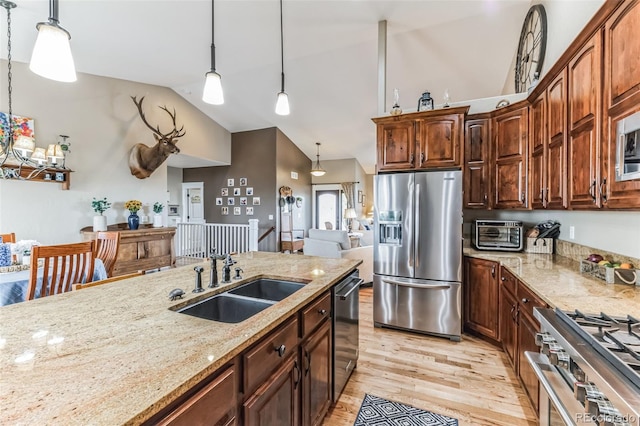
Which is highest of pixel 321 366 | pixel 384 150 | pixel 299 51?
pixel 299 51

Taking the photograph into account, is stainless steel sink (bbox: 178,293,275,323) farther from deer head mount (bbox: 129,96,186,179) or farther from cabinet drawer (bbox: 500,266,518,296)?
deer head mount (bbox: 129,96,186,179)

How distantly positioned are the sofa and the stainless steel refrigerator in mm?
1507

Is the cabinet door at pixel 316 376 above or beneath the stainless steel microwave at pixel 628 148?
beneath

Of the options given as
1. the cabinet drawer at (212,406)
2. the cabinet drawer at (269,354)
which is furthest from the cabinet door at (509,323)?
the cabinet drawer at (212,406)

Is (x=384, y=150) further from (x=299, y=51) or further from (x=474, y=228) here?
(x=299, y=51)

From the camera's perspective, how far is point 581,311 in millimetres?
1400

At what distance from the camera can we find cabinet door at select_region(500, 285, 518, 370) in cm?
223

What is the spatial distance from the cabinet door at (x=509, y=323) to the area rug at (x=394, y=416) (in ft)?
2.75

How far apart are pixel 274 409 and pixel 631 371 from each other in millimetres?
1278

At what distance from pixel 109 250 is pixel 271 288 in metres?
2.46

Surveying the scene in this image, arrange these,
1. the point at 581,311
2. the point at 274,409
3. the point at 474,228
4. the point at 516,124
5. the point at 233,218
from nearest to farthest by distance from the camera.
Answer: the point at 274,409, the point at 581,311, the point at 516,124, the point at 474,228, the point at 233,218

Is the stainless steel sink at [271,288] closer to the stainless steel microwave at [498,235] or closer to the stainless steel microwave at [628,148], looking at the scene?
the stainless steel microwave at [628,148]

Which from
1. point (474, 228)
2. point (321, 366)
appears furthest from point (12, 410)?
point (474, 228)

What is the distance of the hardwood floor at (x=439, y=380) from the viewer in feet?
6.42
